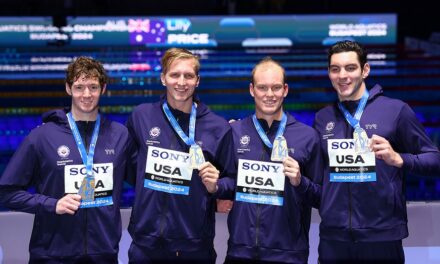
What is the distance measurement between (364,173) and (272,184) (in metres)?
0.42

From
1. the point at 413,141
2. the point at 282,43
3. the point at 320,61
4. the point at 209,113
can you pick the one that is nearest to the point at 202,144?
the point at 209,113

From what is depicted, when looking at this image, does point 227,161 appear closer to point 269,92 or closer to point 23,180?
point 269,92

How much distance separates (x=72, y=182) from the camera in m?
3.21

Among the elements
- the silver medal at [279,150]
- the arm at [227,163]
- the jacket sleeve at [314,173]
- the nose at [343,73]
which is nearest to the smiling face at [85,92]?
the arm at [227,163]

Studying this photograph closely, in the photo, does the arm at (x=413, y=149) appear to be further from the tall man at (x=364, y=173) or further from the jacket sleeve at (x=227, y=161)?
the jacket sleeve at (x=227, y=161)

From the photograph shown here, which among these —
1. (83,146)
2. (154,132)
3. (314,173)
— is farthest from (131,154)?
(314,173)

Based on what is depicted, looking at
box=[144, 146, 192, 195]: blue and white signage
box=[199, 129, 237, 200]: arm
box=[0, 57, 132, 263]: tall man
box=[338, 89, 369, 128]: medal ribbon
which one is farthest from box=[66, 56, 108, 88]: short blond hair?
box=[338, 89, 369, 128]: medal ribbon

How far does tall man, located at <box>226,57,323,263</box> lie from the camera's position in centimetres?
329

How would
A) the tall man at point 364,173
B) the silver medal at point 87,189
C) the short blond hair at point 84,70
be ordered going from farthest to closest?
the tall man at point 364,173 < the short blond hair at point 84,70 < the silver medal at point 87,189

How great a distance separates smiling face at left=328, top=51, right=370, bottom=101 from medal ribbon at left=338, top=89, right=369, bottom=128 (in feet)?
0.16

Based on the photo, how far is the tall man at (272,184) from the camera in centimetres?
329

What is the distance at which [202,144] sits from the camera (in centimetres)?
333

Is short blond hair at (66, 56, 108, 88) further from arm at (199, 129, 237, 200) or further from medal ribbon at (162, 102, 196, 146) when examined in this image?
arm at (199, 129, 237, 200)

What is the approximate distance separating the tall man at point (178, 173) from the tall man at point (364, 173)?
481 mm
